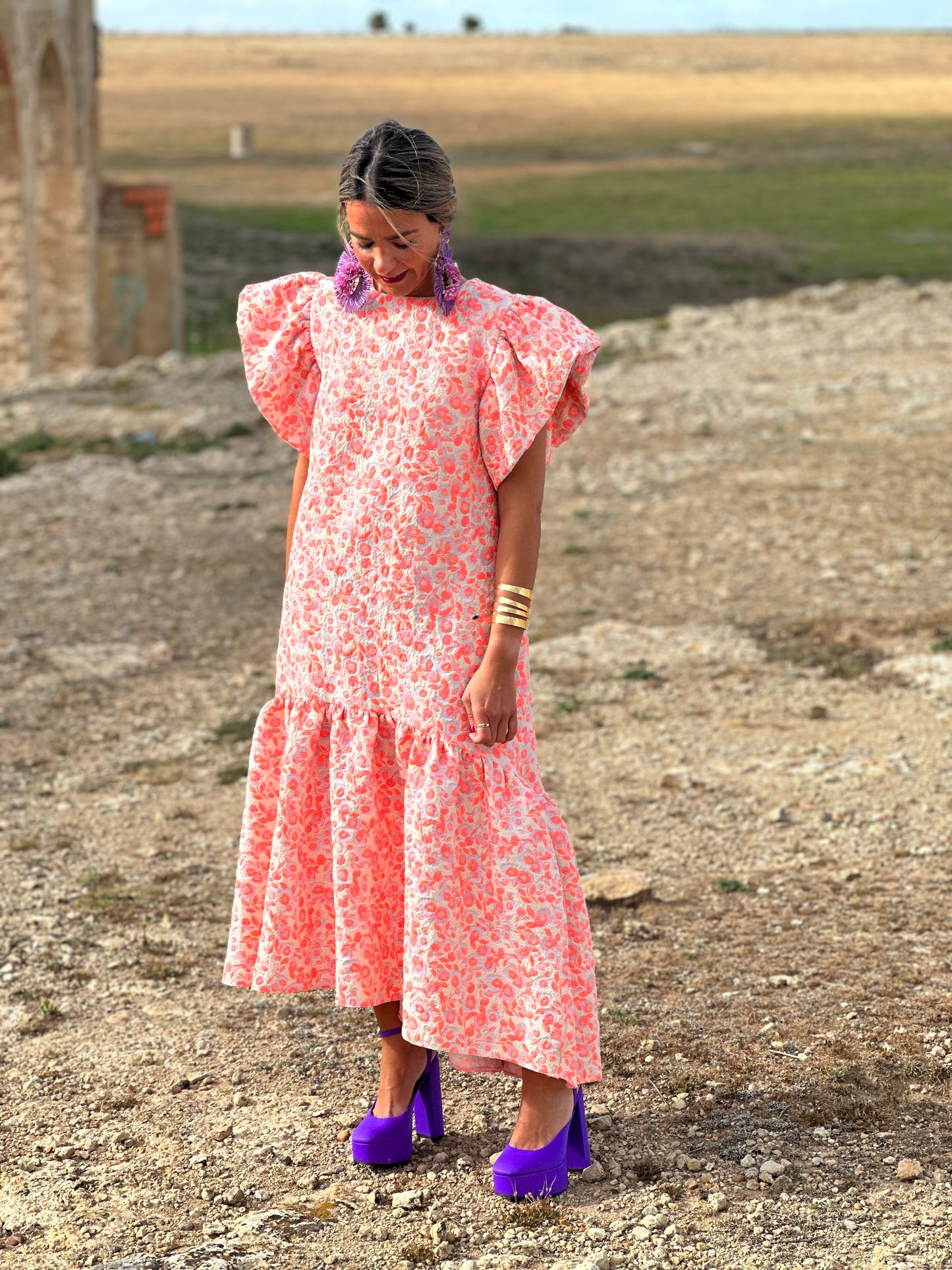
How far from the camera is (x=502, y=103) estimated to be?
57.1m

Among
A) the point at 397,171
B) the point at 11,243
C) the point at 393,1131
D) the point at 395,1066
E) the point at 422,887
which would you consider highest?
the point at 397,171

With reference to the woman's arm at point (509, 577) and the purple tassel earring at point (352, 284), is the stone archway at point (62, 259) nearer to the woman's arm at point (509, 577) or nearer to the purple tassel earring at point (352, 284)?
the purple tassel earring at point (352, 284)

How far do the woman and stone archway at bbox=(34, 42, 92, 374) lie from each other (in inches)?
490

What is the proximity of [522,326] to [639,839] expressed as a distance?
90.5 inches

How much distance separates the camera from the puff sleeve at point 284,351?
2.80 m

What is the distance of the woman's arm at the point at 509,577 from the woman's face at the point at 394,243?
352mm

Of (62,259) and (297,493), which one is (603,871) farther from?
(62,259)

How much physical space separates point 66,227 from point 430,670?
13.1 m

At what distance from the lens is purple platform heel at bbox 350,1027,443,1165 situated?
9.33 feet

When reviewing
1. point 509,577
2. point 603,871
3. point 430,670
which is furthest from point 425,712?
point 603,871

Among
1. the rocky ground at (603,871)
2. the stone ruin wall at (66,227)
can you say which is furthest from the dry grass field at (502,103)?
the rocky ground at (603,871)

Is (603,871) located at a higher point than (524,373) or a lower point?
lower

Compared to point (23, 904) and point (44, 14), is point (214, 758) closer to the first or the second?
point (23, 904)

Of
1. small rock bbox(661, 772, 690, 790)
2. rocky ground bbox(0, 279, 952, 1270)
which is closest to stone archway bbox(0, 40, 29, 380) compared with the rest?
rocky ground bbox(0, 279, 952, 1270)
